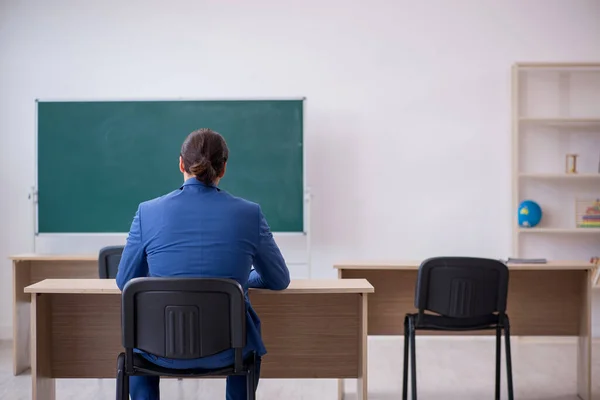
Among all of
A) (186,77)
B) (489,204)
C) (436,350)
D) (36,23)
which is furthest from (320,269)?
(36,23)

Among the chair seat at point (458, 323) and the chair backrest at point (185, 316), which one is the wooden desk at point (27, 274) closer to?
the chair seat at point (458, 323)

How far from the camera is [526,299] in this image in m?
4.11

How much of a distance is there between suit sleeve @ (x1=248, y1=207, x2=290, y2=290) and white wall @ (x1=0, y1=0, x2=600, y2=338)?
3001mm

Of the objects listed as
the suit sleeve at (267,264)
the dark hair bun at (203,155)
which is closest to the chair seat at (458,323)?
the suit sleeve at (267,264)

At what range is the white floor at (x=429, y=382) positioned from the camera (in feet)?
12.7

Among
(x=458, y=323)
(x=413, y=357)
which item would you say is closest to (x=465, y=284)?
(x=458, y=323)

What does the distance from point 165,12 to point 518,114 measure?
3040 millimetres

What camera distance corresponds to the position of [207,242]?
2.23m

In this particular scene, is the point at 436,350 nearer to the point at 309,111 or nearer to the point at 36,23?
the point at 309,111

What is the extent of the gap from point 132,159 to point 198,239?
314cm

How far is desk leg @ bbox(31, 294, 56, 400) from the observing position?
2.70 metres

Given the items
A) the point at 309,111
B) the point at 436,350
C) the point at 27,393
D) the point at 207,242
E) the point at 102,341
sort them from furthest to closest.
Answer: the point at 309,111 < the point at 436,350 < the point at 27,393 < the point at 102,341 < the point at 207,242

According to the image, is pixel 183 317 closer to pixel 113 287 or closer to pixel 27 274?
pixel 113 287

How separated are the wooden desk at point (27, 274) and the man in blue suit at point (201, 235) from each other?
2.44 meters
